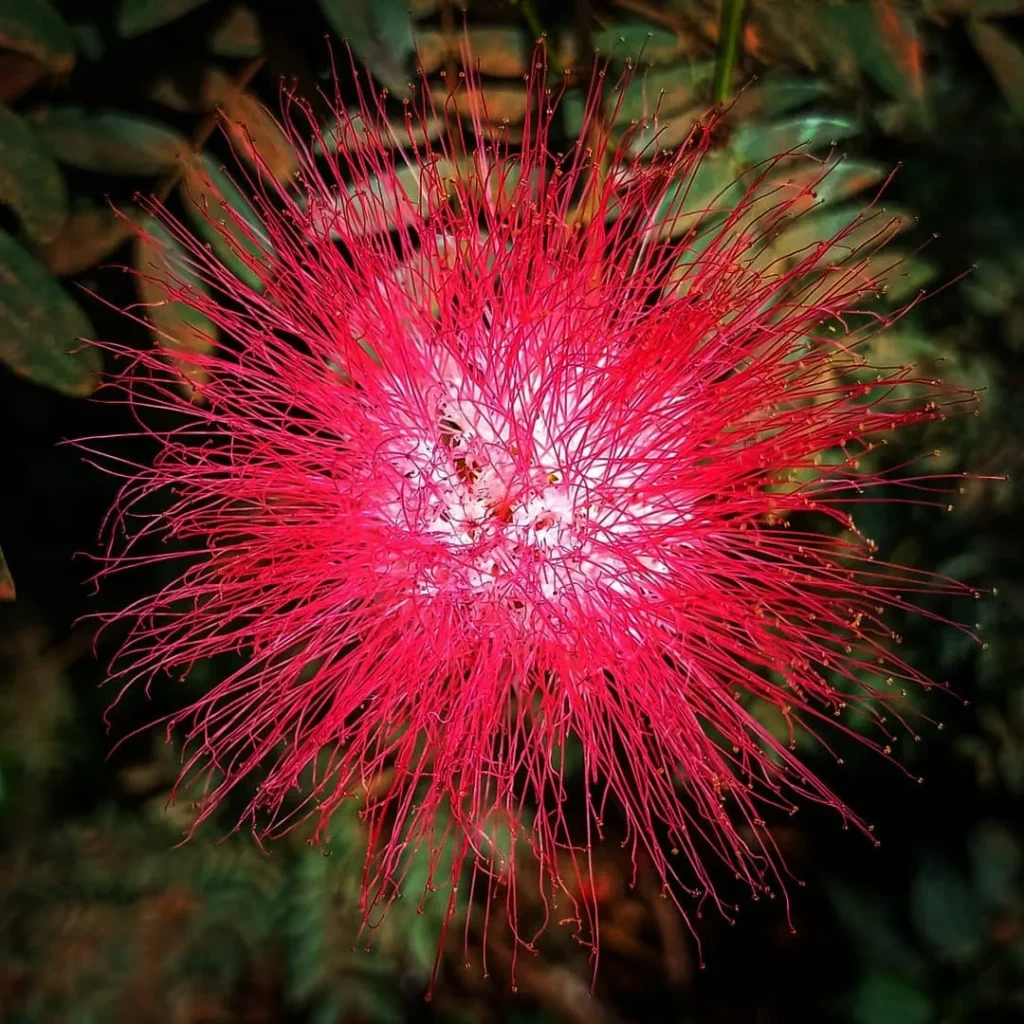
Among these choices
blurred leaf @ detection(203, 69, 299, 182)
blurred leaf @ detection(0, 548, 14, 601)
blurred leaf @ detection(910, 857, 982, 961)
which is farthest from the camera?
blurred leaf @ detection(910, 857, 982, 961)

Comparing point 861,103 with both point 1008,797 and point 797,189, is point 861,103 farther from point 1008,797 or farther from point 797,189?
point 1008,797

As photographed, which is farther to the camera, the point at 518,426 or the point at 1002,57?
the point at 1002,57

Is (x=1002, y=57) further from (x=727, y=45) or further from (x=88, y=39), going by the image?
(x=88, y=39)

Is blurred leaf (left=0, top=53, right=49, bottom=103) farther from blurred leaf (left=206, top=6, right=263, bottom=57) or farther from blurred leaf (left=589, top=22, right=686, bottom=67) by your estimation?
blurred leaf (left=589, top=22, right=686, bottom=67)

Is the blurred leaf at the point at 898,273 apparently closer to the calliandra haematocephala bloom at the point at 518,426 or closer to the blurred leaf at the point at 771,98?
the calliandra haematocephala bloom at the point at 518,426

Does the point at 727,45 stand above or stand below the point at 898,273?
above

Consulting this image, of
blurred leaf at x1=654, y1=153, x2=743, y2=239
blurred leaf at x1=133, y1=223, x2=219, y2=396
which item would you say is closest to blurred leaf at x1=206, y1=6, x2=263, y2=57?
blurred leaf at x1=133, y1=223, x2=219, y2=396

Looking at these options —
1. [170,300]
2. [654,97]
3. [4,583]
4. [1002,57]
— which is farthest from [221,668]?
[1002,57]
